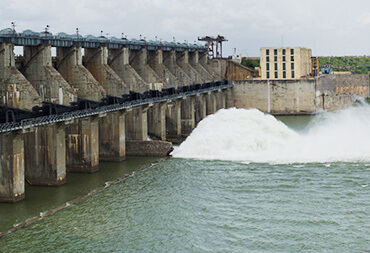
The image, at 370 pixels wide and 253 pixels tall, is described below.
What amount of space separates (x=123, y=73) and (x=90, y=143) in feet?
48.3

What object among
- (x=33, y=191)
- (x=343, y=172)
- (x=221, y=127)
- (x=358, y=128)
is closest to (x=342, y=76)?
(x=358, y=128)

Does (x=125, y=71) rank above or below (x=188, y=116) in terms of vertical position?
above

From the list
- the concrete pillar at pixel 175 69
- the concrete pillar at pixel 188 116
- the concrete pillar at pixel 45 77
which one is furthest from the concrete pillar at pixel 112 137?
the concrete pillar at pixel 175 69

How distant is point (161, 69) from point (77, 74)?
19.1m

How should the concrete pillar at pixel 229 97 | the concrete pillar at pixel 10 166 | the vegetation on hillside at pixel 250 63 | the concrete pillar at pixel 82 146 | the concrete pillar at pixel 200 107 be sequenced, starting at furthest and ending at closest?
the vegetation on hillside at pixel 250 63, the concrete pillar at pixel 229 97, the concrete pillar at pixel 200 107, the concrete pillar at pixel 82 146, the concrete pillar at pixel 10 166

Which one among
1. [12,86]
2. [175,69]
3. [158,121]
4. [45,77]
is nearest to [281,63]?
[175,69]

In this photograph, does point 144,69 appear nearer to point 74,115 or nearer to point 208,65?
point 74,115

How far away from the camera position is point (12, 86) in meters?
37.5

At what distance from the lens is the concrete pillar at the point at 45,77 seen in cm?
4088

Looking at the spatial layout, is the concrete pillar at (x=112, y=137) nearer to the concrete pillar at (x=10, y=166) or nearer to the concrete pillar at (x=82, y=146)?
the concrete pillar at (x=82, y=146)

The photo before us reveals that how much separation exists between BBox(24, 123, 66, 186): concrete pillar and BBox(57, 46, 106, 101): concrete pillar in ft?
28.1

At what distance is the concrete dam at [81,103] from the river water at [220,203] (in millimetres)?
1878

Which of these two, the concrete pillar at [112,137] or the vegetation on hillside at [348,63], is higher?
the vegetation on hillside at [348,63]

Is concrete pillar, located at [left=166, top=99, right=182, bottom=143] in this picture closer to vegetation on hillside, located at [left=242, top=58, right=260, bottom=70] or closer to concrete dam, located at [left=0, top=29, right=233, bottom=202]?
concrete dam, located at [left=0, top=29, right=233, bottom=202]
